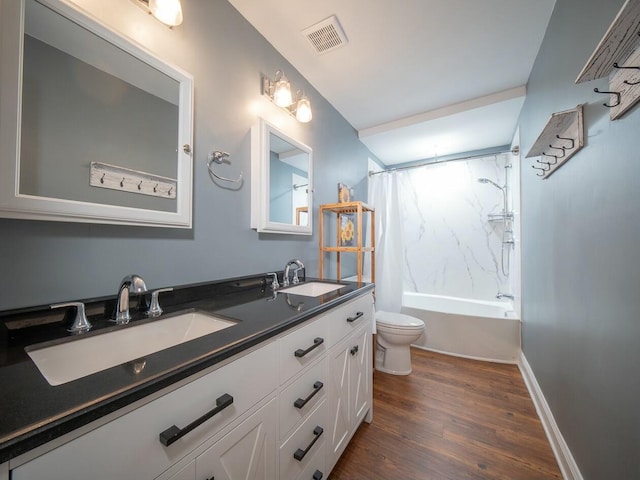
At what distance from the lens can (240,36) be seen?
1.38 m

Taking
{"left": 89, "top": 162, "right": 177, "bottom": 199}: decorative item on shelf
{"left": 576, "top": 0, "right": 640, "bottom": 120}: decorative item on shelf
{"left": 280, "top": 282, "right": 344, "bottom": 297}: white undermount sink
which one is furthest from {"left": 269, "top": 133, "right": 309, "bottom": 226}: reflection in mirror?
{"left": 576, "top": 0, "right": 640, "bottom": 120}: decorative item on shelf

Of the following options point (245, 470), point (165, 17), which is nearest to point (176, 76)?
point (165, 17)

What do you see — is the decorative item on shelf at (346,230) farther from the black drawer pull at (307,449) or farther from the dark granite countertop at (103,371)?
the black drawer pull at (307,449)

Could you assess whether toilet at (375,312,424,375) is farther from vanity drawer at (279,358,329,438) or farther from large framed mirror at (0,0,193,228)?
large framed mirror at (0,0,193,228)

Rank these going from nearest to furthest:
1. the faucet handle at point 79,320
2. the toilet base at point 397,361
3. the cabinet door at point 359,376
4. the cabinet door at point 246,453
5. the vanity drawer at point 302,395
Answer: the cabinet door at point 246,453, the faucet handle at point 79,320, the vanity drawer at point 302,395, the cabinet door at point 359,376, the toilet base at point 397,361

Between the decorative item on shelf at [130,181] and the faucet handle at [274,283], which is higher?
the decorative item on shelf at [130,181]

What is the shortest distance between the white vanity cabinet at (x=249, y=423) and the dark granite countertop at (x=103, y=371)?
4 cm

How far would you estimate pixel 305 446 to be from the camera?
93 centimetres

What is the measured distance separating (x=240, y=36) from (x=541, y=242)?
223 cm

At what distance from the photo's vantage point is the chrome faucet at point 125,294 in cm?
77

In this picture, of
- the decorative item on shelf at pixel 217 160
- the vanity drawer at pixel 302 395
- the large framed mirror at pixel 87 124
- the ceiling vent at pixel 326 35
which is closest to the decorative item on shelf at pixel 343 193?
the ceiling vent at pixel 326 35

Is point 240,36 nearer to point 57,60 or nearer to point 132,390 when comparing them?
point 57,60

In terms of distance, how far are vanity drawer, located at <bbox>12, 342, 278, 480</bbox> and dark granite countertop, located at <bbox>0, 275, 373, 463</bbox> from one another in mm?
35

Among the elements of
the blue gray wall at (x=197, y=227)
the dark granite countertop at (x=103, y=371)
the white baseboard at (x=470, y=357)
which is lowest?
the white baseboard at (x=470, y=357)
